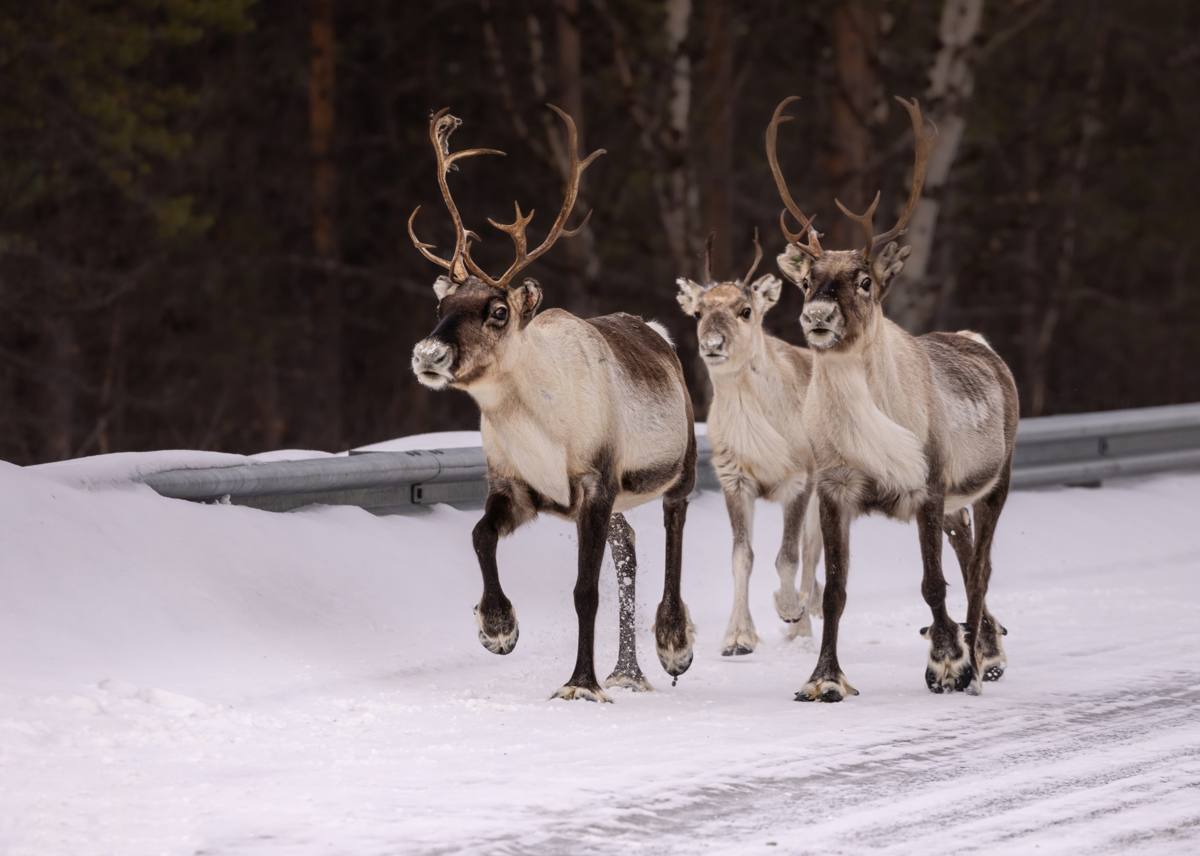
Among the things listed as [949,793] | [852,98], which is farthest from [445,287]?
[852,98]

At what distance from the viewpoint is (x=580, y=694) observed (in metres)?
8.66

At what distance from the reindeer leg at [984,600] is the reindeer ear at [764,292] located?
1.92 meters

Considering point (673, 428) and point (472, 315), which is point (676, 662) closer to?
point (673, 428)

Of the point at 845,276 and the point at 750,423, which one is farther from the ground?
the point at 845,276

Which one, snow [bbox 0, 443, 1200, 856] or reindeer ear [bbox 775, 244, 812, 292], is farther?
reindeer ear [bbox 775, 244, 812, 292]

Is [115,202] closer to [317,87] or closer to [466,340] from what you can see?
[317,87]

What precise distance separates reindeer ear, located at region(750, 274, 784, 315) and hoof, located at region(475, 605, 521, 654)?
3.21 m

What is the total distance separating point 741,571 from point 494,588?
207cm

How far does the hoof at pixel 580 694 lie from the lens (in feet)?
28.4

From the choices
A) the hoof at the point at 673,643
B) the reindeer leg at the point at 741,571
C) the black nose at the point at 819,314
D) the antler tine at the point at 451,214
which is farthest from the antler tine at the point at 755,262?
the hoof at the point at 673,643

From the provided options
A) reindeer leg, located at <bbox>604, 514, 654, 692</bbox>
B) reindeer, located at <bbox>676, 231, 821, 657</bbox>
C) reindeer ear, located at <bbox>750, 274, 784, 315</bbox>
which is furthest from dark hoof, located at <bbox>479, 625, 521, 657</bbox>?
reindeer ear, located at <bbox>750, 274, 784, 315</bbox>

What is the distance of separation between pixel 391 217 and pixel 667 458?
1993 cm

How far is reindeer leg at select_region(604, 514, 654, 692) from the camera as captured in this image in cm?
916

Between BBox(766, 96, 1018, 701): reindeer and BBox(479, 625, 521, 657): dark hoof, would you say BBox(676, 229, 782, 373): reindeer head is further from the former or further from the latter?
BBox(479, 625, 521, 657): dark hoof
